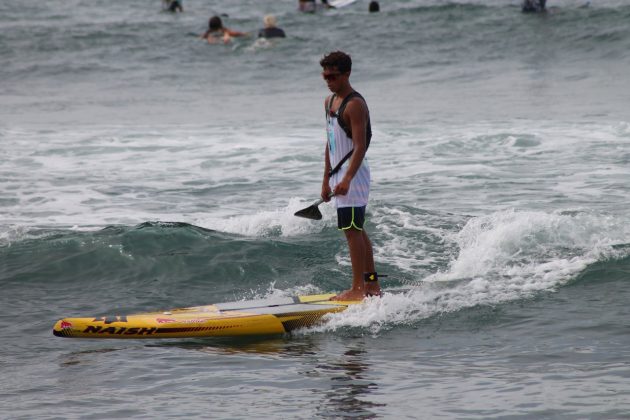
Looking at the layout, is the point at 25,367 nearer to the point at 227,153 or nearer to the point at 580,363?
the point at 580,363

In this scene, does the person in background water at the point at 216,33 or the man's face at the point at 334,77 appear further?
the person in background water at the point at 216,33

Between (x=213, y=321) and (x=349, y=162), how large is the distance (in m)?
1.35

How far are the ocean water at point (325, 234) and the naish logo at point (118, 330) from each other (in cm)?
9

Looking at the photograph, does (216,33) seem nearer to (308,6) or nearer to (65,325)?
(308,6)

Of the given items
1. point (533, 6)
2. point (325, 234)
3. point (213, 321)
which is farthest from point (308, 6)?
point (213, 321)

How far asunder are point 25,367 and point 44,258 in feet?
8.88

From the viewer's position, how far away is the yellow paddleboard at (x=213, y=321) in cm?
613

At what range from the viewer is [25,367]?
18.9 ft

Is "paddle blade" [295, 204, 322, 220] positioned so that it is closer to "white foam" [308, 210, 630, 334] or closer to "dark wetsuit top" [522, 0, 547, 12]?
"white foam" [308, 210, 630, 334]

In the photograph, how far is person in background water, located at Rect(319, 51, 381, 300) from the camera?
6.25 m

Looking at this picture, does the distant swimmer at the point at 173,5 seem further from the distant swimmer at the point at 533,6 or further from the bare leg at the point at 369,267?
the bare leg at the point at 369,267

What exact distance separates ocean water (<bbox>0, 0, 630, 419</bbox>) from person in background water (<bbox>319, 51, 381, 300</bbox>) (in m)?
0.25

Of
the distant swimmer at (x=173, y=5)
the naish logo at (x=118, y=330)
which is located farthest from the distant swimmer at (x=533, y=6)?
the naish logo at (x=118, y=330)

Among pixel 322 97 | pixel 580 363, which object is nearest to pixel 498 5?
pixel 322 97
